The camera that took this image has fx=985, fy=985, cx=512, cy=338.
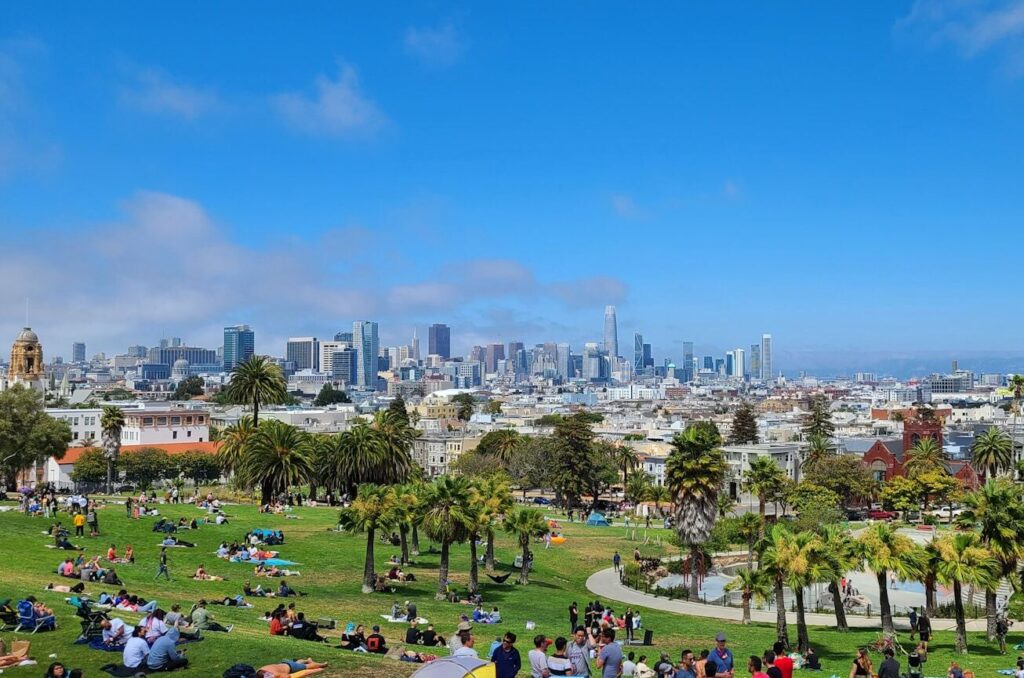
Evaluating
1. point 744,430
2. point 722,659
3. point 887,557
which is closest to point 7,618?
point 722,659

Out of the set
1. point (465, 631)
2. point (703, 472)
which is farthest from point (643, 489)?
point (465, 631)

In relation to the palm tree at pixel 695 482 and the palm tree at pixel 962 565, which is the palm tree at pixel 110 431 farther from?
the palm tree at pixel 962 565

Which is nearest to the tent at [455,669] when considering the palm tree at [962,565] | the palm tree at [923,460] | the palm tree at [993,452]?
the palm tree at [962,565]

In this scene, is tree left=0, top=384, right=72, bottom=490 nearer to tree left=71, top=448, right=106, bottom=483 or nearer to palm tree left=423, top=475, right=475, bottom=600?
tree left=71, top=448, right=106, bottom=483

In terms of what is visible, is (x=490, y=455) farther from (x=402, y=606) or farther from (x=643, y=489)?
(x=402, y=606)

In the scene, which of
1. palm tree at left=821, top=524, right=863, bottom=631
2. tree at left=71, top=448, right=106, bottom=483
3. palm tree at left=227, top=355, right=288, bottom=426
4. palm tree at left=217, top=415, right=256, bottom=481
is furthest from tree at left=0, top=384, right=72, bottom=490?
palm tree at left=821, top=524, right=863, bottom=631

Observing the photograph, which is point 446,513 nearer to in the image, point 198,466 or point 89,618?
point 89,618
